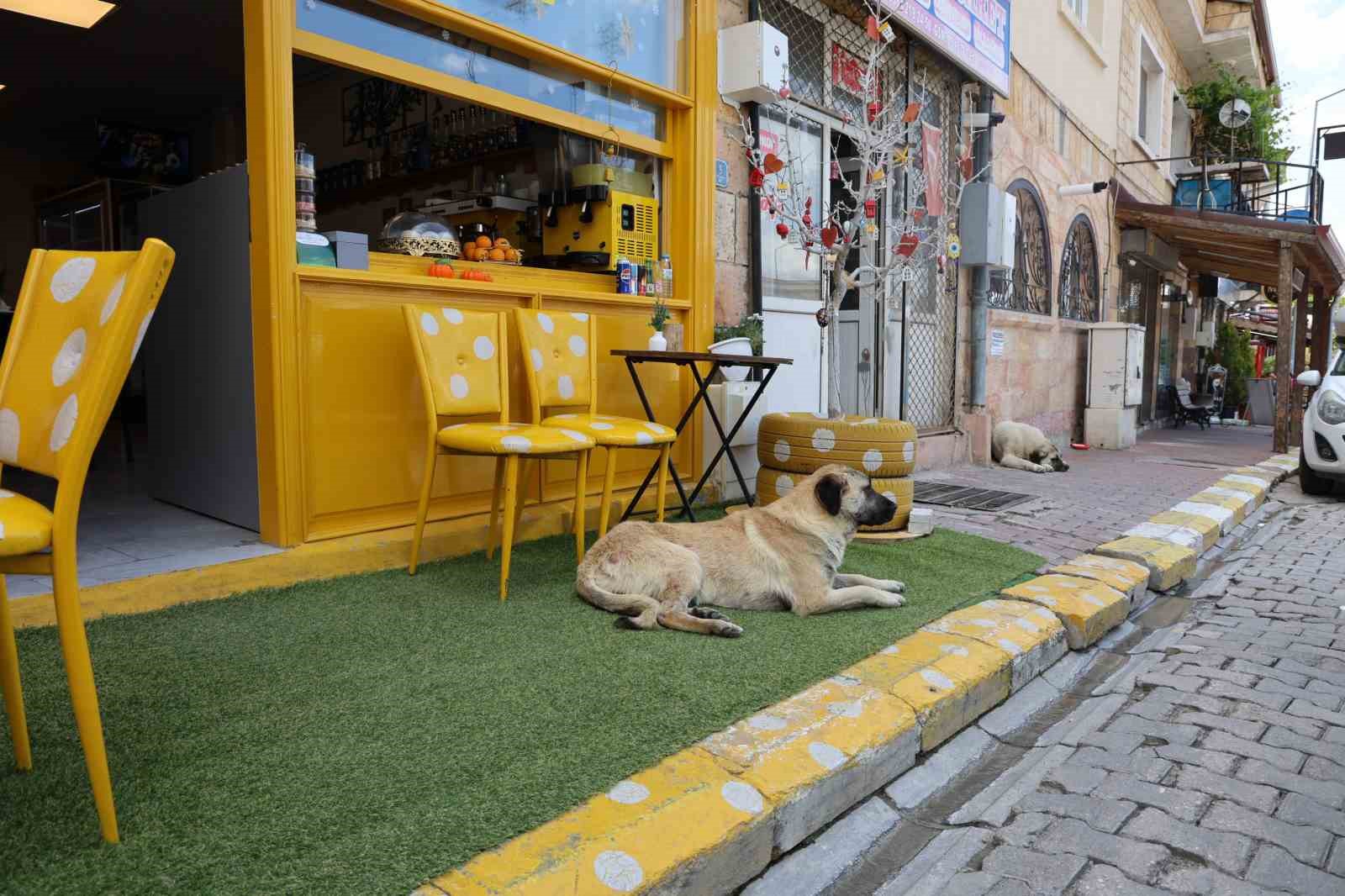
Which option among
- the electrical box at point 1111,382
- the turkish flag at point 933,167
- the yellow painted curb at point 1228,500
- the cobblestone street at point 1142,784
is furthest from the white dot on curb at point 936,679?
the electrical box at point 1111,382

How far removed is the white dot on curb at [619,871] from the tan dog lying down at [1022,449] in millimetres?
7816

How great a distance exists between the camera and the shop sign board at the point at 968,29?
704cm

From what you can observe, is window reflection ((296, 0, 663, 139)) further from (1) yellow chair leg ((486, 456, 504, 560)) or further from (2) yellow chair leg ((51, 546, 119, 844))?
(2) yellow chair leg ((51, 546, 119, 844))

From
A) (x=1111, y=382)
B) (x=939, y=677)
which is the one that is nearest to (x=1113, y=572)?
(x=939, y=677)

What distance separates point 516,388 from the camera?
466 cm

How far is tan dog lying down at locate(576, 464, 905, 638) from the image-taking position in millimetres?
3281

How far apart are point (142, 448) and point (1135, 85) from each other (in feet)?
50.5

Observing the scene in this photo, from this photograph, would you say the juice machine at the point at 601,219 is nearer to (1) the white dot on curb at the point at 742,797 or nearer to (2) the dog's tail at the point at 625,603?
(2) the dog's tail at the point at 625,603

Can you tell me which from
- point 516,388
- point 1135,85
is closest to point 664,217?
point 516,388

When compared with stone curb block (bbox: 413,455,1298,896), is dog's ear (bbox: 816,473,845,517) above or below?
above

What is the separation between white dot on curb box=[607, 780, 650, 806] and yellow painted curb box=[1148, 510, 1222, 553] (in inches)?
189

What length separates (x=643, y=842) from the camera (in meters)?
1.76

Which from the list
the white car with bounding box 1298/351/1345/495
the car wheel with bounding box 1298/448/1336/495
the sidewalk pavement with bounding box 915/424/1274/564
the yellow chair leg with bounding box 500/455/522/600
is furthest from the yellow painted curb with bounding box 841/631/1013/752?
the car wheel with bounding box 1298/448/1336/495

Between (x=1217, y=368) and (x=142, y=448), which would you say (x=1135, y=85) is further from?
(x=142, y=448)
